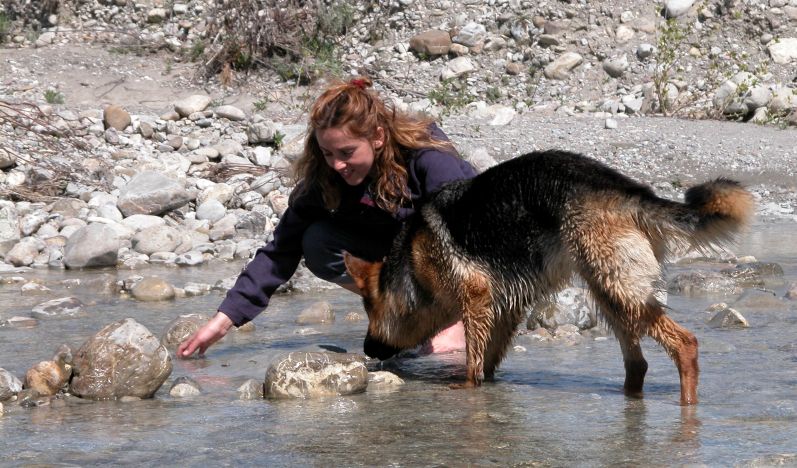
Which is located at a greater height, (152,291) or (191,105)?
(191,105)

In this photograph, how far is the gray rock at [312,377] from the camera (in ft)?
14.7

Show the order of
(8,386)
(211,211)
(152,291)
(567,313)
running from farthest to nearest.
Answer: (211,211), (152,291), (567,313), (8,386)

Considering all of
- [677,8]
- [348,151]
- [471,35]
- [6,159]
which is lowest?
[6,159]

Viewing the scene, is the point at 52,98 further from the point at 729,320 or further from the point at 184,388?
the point at 729,320

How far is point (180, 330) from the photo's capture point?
577 cm

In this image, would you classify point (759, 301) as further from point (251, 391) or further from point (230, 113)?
point (230, 113)

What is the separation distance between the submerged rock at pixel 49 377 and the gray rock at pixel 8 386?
0.25 feet

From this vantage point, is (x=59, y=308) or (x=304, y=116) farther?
(x=304, y=116)

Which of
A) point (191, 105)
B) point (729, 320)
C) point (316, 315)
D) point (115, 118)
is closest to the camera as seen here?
point (729, 320)

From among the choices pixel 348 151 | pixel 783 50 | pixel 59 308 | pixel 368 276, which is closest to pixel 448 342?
pixel 368 276

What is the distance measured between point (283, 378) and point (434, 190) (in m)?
1.10

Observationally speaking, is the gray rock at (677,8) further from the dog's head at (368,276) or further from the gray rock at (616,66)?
the dog's head at (368,276)

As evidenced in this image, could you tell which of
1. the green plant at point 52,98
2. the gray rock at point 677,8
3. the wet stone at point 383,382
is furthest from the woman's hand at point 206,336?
the gray rock at point 677,8

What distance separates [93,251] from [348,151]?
4061 mm
